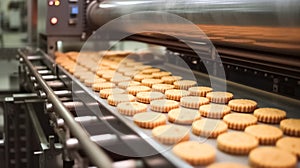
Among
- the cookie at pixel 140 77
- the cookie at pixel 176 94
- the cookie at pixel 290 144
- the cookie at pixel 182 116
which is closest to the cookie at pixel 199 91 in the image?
the cookie at pixel 176 94

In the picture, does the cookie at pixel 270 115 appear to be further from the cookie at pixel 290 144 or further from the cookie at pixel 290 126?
the cookie at pixel 290 144

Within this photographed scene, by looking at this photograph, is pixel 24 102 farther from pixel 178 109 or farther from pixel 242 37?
pixel 242 37

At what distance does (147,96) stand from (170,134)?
1.62 feet

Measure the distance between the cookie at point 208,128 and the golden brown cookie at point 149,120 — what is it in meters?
0.11

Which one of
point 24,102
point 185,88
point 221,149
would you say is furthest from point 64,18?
point 221,149

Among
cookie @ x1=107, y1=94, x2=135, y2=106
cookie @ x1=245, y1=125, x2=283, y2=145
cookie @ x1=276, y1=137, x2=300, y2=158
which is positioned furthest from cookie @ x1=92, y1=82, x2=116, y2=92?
cookie @ x1=276, y1=137, x2=300, y2=158

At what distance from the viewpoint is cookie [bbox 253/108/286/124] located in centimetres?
121

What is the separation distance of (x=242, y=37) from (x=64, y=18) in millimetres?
2218

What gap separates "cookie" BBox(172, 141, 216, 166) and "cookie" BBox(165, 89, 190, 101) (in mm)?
544

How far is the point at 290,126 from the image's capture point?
1108mm

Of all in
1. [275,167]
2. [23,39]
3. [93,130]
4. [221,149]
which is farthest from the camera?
[23,39]

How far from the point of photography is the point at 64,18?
322cm

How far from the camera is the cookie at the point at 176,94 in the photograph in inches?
59.8

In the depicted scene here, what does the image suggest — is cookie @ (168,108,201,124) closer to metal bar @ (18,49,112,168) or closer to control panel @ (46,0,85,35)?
metal bar @ (18,49,112,168)
